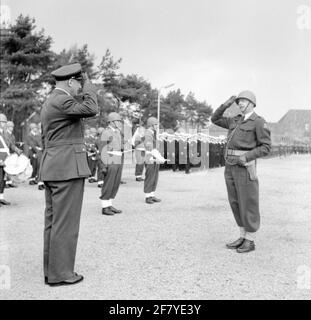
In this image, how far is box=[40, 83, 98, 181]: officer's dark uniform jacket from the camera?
→ 4.33 metres

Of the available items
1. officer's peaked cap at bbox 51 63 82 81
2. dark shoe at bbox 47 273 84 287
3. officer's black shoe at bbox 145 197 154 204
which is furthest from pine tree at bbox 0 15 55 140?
dark shoe at bbox 47 273 84 287

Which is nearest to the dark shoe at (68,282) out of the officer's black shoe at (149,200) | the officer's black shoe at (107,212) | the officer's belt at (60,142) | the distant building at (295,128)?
the officer's belt at (60,142)

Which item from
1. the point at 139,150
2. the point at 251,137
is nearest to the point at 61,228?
the point at 251,137

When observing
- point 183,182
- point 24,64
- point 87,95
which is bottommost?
point 183,182

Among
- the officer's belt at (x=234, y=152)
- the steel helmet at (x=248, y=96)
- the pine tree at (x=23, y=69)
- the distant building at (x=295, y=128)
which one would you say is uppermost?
the pine tree at (x=23, y=69)

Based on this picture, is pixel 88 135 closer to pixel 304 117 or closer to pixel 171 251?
pixel 171 251

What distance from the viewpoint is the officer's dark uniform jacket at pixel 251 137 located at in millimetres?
5461

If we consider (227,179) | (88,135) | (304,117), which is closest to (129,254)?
(227,179)

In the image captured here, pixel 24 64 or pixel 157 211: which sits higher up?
pixel 24 64

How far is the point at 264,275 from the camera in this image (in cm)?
457

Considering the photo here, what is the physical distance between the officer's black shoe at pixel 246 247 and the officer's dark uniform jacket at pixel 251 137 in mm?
1012

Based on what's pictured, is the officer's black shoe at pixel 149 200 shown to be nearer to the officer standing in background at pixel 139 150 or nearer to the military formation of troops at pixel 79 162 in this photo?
the military formation of troops at pixel 79 162

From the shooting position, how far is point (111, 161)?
27.9ft

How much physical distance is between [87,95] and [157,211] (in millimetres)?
4605
